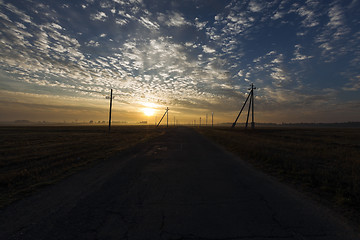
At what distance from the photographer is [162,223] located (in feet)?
10.8

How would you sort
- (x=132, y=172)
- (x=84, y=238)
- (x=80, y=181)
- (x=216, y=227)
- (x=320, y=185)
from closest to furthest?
(x=84, y=238) < (x=216, y=227) < (x=320, y=185) < (x=80, y=181) < (x=132, y=172)

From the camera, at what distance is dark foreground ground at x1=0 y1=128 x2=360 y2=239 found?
9.77ft

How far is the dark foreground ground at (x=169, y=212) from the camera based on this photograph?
2979 mm

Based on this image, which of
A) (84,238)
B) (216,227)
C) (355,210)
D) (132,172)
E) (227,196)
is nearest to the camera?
Answer: (84,238)

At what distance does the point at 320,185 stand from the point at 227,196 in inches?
150

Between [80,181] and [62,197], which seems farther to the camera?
[80,181]

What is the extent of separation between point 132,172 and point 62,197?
2.92 m

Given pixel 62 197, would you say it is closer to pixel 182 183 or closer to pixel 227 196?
pixel 182 183

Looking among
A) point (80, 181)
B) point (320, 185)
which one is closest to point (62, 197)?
point (80, 181)

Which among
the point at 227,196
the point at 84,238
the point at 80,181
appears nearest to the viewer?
the point at 84,238

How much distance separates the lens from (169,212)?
373 cm

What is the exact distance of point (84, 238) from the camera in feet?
9.32

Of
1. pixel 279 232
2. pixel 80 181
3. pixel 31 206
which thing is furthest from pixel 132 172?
pixel 279 232

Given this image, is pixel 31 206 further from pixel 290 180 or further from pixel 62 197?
pixel 290 180
